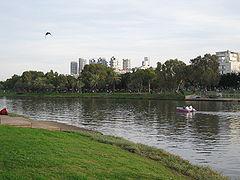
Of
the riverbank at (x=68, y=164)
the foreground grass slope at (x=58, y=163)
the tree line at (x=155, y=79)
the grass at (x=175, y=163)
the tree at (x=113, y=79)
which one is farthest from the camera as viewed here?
the tree at (x=113, y=79)

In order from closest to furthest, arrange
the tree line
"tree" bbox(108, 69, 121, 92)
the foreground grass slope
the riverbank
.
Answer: the foreground grass slope → the riverbank → the tree line → "tree" bbox(108, 69, 121, 92)

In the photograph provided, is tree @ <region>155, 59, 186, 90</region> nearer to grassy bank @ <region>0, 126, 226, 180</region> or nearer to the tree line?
the tree line

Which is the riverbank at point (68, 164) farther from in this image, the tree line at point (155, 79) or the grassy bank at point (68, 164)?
the tree line at point (155, 79)

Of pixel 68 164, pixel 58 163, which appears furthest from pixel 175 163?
pixel 58 163

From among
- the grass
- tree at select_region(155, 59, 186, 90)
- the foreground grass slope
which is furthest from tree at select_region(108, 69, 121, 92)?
the foreground grass slope

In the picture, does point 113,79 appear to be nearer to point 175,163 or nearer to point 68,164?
point 175,163

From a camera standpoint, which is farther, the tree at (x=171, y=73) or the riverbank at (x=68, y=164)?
the tree at (x=171, y=73)

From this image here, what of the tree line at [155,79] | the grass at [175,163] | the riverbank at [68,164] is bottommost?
the grass at [175,163]

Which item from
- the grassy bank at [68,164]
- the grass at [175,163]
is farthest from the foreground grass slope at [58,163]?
the grass at [175,163]

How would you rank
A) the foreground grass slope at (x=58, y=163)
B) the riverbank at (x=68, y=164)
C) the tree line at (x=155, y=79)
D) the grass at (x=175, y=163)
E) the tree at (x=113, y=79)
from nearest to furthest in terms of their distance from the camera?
the foreground grass slope at (x=58, y=163)
the riverbank at (x=68, y=164)
the grass at (x=175, y=163)
the tree line at (x=155, y=79)
the tree at (x=113, y=79)

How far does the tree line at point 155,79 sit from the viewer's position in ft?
372

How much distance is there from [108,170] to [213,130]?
24.3 meters

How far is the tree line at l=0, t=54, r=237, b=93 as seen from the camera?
113312 mm

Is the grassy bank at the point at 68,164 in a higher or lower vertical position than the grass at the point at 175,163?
higher
